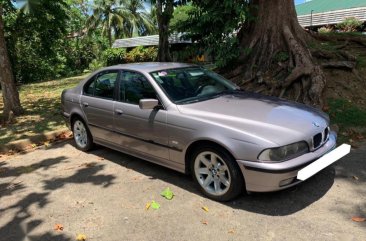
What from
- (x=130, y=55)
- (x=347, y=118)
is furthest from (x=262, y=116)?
(x=130, y=55)

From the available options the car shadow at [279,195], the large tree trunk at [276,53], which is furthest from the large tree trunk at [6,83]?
the car shadow at [279,195]

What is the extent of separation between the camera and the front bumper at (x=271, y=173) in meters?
3.91

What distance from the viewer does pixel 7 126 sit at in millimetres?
8805

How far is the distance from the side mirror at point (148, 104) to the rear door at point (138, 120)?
0.10 m

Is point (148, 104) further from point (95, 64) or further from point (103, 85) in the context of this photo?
point (95, 64)

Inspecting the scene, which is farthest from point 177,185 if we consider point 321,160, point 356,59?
point 356,59

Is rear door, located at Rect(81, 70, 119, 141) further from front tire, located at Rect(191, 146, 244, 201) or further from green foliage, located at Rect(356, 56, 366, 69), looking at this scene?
green foliage, located at Rect(356, 56, 366, 69)

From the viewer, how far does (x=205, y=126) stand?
440cm

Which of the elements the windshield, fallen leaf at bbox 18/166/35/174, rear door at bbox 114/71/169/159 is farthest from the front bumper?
fallen leaf at bbox 18/166/35/174

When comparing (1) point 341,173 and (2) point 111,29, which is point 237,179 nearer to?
(1) point 341,173

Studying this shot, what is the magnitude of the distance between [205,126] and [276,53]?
509 centimetres

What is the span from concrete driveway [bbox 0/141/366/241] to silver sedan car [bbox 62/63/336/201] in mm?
309

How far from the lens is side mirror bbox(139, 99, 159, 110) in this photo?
4.86 m

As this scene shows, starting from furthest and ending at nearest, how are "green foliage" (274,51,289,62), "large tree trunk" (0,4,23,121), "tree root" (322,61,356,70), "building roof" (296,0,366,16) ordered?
"building roof" (296,0,366,16) < "large tree trunk" (0,4,23,121) < "green foliage" (274,51,289,62) < "tree root" (322,61,356,70)
